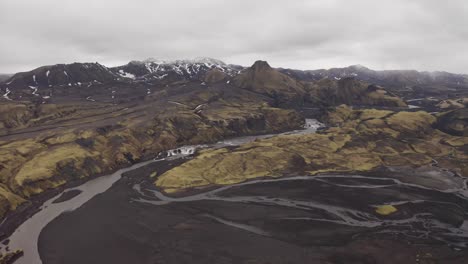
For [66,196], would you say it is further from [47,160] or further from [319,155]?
[319,155]

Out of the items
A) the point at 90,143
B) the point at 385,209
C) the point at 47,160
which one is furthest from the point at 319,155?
the point at 47,160

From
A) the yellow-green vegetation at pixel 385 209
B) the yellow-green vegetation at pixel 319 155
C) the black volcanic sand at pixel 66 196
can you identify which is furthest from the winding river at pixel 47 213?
A: the yellow-green vegetation at pixel 385 209

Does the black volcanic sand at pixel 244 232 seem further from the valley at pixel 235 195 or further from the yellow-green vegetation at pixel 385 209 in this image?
the yellow-green vegetation at pixel 385 209

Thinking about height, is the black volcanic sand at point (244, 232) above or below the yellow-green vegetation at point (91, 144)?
below

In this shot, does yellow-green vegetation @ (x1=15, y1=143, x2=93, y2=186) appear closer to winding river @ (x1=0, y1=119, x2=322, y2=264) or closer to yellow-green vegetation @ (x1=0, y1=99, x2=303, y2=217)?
yellow-green vegetation @ (x1=0, y1=99, x2=303, y2=217)

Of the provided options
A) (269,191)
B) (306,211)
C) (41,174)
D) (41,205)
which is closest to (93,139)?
(41,174)

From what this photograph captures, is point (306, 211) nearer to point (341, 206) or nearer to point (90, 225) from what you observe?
point (341, 206)
